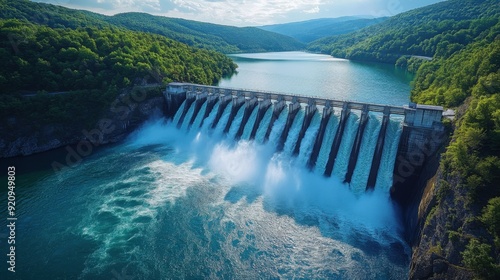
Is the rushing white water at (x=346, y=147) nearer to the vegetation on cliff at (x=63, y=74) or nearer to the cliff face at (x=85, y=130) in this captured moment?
the cliff face at (x=85, y=130)

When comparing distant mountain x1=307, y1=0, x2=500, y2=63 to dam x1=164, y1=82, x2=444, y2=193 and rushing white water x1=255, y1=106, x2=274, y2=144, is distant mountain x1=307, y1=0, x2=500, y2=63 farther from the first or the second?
rushing white water x1=255, y1=106, x2=274, y2=144

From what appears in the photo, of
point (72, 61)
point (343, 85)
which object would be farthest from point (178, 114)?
point (343, 85)

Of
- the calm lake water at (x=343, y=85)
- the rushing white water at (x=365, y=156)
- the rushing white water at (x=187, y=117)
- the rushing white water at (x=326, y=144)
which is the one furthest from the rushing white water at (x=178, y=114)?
the rushing white water at (x=365, y=156)

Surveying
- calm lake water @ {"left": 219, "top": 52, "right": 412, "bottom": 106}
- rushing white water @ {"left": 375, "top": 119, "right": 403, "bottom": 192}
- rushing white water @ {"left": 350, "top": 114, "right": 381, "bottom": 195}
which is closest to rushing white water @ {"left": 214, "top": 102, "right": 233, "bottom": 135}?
rushing white water @ {"left": 350, "top": 114, "right": 381, "bottom": 195}

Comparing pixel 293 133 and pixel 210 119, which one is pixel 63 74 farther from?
pixel 293 133

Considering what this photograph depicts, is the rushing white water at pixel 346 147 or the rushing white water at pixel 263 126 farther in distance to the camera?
the rushing white water at pixel 263 126
